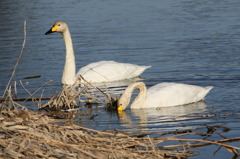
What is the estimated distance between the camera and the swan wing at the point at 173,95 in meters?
10.7

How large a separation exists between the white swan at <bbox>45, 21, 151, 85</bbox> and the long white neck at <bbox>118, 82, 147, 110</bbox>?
8.86 feet

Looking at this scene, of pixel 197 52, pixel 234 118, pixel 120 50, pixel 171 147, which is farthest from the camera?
pixel 120 50

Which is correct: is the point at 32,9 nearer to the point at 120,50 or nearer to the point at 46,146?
the point at 120,50

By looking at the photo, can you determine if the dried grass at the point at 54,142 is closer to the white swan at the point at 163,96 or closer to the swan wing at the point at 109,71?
the white swan at the point at 163,96

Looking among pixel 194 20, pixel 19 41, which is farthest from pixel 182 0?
pixel 19 41

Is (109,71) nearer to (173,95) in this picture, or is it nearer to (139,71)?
(139,71)

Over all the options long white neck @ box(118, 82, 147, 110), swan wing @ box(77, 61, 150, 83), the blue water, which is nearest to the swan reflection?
the blue water

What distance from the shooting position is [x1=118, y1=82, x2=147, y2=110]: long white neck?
34.4 feet

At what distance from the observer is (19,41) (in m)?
18.6

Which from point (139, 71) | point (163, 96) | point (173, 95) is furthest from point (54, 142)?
point (139, 71)

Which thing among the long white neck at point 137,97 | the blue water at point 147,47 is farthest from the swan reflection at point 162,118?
the long white neck at point 137,97

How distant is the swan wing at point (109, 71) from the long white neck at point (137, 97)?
270 centimetres

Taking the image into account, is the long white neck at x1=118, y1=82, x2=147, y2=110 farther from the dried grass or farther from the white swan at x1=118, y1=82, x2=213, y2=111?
the dried grass

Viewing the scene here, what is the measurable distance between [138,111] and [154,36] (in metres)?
Answer: 7.45
